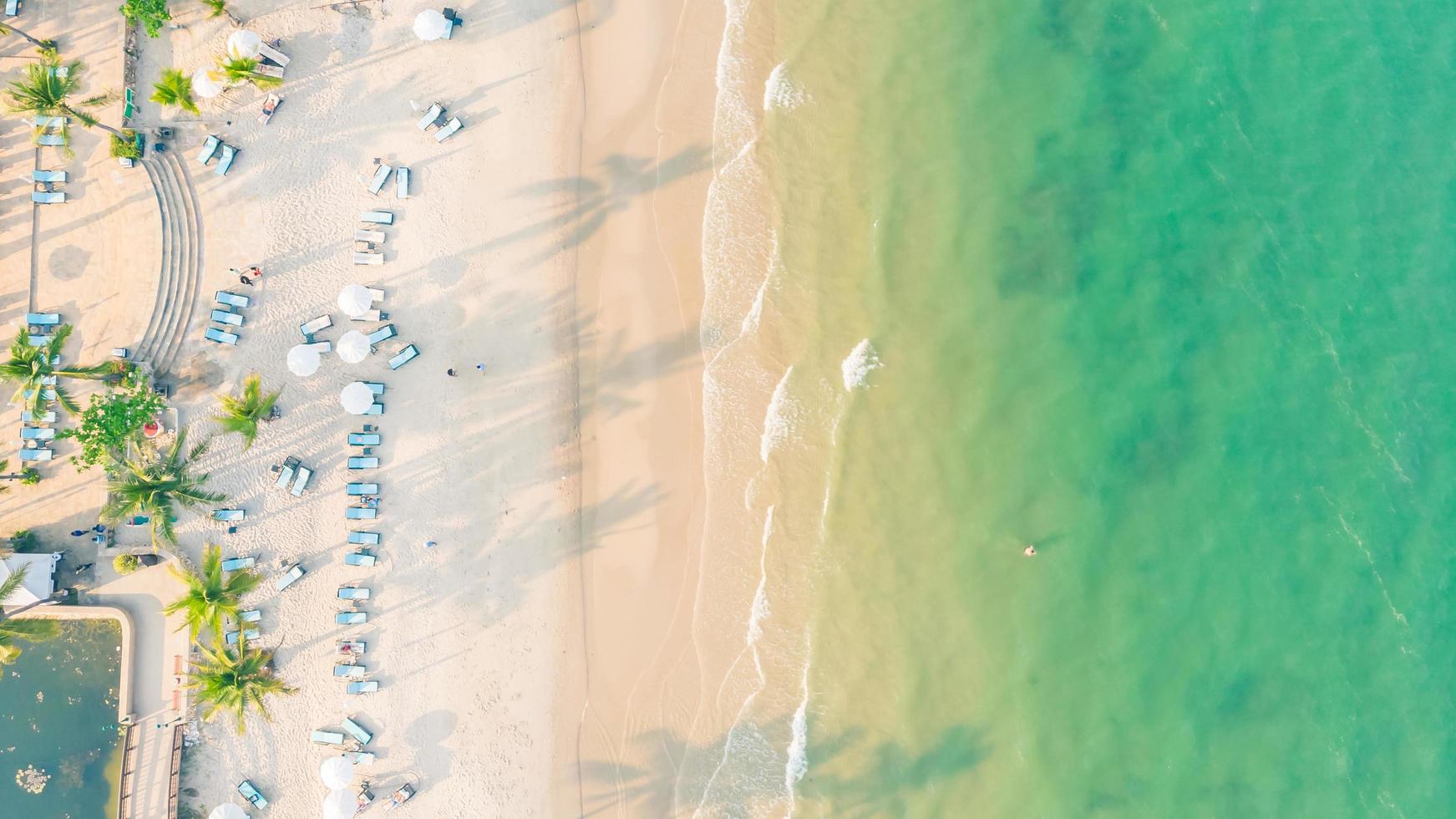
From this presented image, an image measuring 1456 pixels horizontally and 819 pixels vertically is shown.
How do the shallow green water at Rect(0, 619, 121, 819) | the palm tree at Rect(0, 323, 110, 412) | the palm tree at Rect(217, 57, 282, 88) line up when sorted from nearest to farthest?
the palm tree at Rect(0, 323, 110, 412), the palm tree at Rect(217, 57, 282, 88), the shallow green water at Rect(0, 619, 121, 819)

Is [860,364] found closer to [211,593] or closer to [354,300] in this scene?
[354,300]

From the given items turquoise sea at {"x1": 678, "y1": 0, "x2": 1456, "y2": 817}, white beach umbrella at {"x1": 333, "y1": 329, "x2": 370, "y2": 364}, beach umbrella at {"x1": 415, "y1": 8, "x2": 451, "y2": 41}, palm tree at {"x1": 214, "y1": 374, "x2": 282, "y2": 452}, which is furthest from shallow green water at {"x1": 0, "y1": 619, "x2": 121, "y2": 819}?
beach umbrella at {"x1": 415, "y1": 8, "x2": 451, "y2": 41}

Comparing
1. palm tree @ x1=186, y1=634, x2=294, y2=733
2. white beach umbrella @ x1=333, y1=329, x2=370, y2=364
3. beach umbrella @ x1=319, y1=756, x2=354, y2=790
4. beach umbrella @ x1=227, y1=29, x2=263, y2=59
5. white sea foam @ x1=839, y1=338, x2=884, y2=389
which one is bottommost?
white sea foam @ x1=839, y1=338, x2=884, y2=389

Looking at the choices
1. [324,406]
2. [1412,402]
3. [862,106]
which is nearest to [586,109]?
[862,106]

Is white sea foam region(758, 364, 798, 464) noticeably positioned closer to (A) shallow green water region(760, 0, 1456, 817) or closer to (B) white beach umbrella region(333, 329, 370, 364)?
(A) shallow green water region(760, 0, 1456, 817)

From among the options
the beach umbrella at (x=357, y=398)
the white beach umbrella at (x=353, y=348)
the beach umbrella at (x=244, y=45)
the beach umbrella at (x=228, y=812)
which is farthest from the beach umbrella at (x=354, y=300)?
the beach umbrella at (x=228, y=812)

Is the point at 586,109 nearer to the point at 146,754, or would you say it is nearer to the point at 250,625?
the point at 250,625

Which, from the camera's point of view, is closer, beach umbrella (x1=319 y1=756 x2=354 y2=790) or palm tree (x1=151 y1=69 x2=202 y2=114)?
beach umbrella (x1=319 y1=756 x2=354 y2=790)

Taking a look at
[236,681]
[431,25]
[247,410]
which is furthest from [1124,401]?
[236,681]
